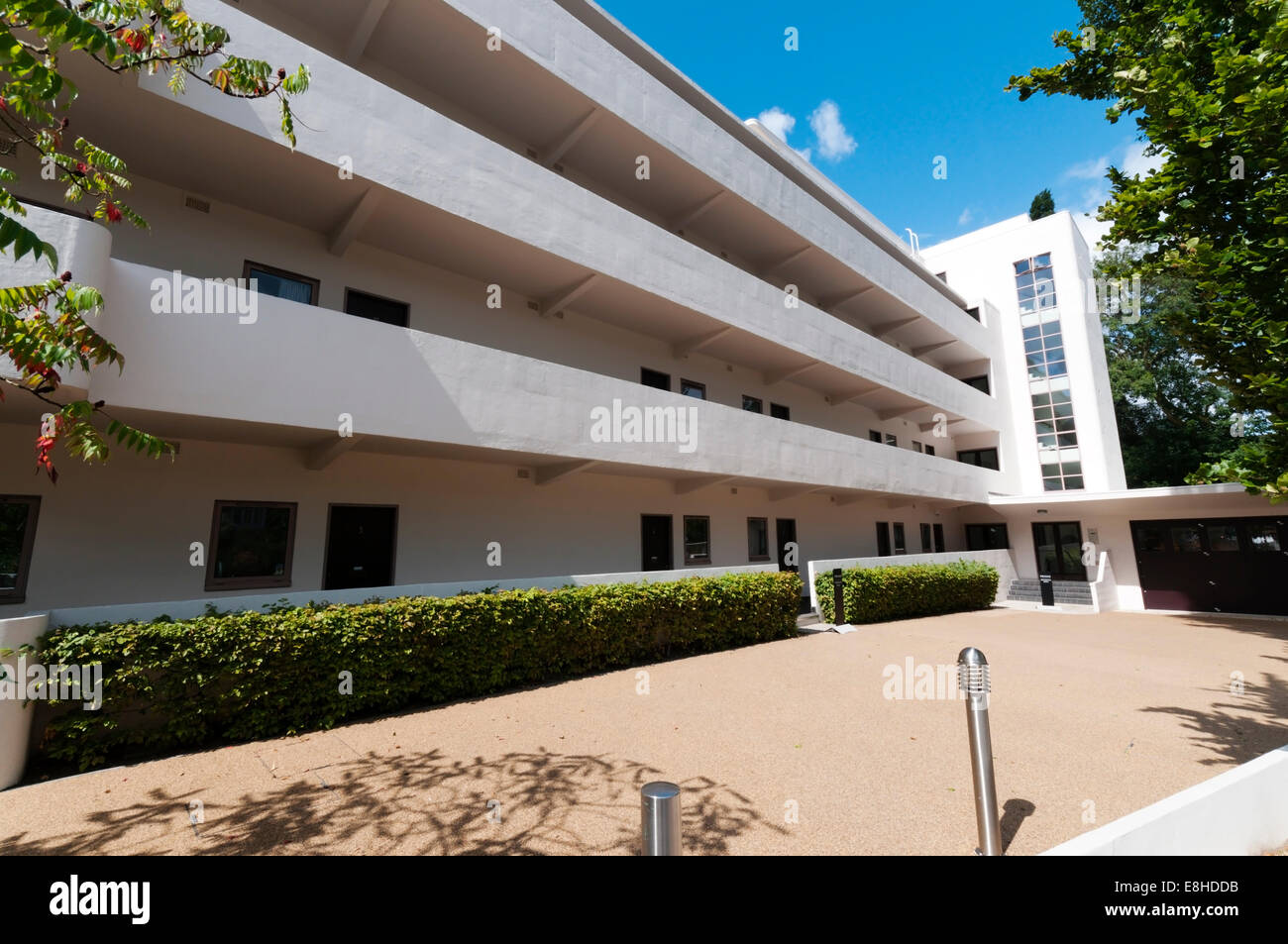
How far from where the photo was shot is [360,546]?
890 cm

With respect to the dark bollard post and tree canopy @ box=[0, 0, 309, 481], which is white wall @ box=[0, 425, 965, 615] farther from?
the dark bollard post

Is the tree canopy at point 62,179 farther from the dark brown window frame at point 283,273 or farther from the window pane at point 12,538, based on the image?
the dark brown window frame at point 283,273

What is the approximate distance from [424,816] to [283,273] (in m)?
8.23

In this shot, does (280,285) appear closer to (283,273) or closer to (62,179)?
(283,273)

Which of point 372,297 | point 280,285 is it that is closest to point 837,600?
point 372,297

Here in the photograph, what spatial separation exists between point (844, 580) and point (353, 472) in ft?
39.6

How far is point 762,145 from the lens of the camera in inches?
642

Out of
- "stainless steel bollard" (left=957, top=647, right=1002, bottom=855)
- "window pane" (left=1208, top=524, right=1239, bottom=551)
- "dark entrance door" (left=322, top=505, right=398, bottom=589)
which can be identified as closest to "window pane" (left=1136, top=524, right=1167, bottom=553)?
"window pane" (left=1208, top=524, right=1239, bottom=551)

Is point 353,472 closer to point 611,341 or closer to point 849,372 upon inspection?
point 611,341

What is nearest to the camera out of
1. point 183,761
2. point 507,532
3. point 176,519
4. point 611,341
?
point 183,761

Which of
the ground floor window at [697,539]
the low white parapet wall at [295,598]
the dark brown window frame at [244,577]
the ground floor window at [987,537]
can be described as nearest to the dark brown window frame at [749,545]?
the ground floor window at [697,539]

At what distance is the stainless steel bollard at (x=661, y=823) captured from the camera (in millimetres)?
Result: 2262

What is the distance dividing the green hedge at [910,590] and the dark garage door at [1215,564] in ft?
19.9
